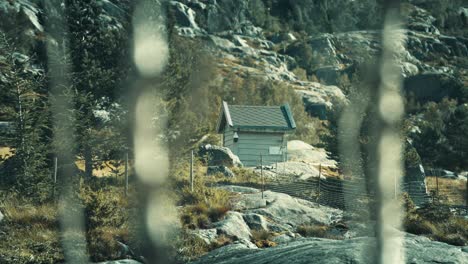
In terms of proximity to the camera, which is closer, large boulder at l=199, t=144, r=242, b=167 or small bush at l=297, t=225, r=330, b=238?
small bush at l=297, t=225, r=330, b=238

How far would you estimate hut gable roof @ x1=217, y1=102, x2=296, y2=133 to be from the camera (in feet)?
143

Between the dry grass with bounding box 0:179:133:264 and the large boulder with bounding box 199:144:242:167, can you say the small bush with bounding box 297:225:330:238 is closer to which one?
the dry grass with bounding box 0:179:133:264

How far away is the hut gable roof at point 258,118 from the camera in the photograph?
143ft

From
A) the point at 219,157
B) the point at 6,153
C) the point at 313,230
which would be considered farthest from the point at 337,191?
the point at 6,153

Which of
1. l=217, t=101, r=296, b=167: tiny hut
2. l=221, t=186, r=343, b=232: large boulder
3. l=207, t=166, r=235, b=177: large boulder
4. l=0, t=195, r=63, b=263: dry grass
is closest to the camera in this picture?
l=0, t=195, r=63, b=263: dry grass

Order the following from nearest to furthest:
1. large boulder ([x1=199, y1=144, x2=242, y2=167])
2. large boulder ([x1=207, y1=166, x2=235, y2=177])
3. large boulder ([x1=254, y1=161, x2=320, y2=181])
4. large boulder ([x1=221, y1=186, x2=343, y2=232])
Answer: large boulder ([x1=221, y1=186, x2=343, y2=232])
large boulder ([x1=207, y1=166, x2=235, y2=177])
large boulder ([x1=254, y1=161, x2=320, y2=181])
large boulder ([x1=199, y1=144, x2=242, y2=167])

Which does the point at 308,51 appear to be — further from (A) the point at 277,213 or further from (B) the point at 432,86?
(A) the point at 277,213

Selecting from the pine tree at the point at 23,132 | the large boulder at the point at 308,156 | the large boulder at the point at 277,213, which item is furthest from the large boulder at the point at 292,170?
the pine tree at the point at 23,132

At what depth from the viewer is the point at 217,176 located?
1192 inches

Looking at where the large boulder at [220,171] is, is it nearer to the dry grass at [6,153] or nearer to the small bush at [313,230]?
the dry grass at [6,153]

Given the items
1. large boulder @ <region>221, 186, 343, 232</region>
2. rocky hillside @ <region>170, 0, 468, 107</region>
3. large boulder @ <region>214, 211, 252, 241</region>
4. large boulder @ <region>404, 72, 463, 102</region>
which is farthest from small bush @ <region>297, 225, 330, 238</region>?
rocky hillside @ <region>170, 0, 468, 107</region>

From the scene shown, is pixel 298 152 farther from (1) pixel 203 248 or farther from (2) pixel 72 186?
(1) pixel 203 248

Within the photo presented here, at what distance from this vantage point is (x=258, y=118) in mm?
44750

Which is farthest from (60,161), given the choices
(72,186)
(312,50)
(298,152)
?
(312,50)
